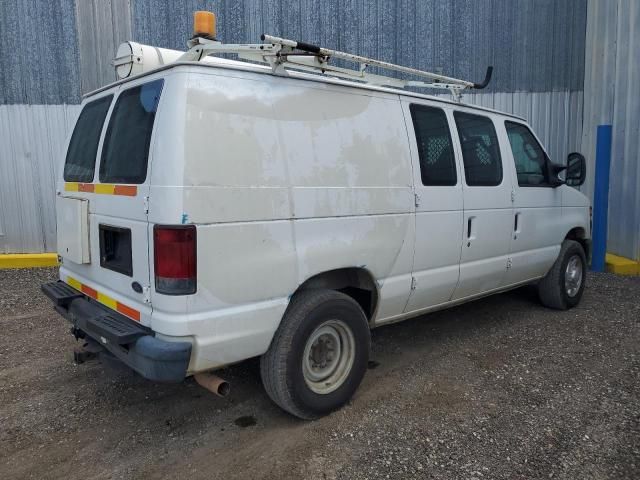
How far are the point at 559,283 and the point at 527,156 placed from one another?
5.11 feet

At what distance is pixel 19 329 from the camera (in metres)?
5.27

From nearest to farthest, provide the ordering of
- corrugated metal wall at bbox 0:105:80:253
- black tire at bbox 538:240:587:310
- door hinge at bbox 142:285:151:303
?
door hinge at bbox 142:285:151:303 < black tire at bbox 538:240:587:310 < corrugated metal wall at bbox 0:105:80:253

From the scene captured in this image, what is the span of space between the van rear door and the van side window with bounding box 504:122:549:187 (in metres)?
3.49

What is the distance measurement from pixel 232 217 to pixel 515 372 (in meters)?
2.74

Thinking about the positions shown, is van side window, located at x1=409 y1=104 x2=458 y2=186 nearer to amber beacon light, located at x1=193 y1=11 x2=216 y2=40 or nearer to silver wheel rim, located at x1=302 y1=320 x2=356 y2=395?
silver wheel rim, located at x1=302 y1=320 x2=356 y2=395

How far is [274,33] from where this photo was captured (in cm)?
837

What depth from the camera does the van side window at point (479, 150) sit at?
434 cm

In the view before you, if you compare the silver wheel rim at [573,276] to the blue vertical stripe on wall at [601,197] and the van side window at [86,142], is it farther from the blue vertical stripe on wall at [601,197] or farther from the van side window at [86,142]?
the van side window at [86,142]

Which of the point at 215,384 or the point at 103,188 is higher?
the point at 103,188

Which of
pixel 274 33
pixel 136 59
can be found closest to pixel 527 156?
pixel 136 59

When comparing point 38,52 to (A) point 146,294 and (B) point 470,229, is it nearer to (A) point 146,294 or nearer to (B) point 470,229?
(A) point 146,294

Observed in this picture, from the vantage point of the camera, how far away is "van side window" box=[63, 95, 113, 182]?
3523mm

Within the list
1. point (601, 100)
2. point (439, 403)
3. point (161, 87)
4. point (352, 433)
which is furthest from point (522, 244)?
point (601, 100)

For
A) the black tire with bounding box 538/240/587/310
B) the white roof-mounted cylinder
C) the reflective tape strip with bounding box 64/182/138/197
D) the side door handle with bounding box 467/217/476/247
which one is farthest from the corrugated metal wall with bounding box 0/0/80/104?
the black tire with bounding box 538/240/587/310
